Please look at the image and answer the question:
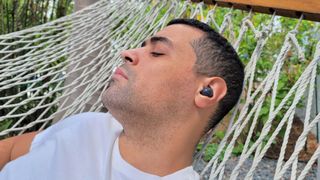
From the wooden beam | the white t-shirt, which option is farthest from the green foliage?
the white t-shirt

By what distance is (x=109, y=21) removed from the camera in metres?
1.84

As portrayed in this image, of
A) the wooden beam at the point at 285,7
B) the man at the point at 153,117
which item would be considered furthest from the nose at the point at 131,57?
the wooden beam at the point at 285,7

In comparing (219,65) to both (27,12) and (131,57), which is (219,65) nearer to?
(131,57)

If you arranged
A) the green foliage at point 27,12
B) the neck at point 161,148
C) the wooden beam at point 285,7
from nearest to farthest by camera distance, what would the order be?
1. the neck at point 161,148
2. the wooden beam at point 285,7
3. the green foliage at point 27,12

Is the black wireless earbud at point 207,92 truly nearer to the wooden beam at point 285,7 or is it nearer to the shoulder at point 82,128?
the shoulder at point 82,128

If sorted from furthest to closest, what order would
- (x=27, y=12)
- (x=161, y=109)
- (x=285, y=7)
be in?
(x=27, y=12) → (x=285, y=7) → (x=161, y=109)

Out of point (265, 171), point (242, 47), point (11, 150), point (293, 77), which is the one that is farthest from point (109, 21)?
point (293, 77)

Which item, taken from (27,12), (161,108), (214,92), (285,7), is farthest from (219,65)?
(27,12)

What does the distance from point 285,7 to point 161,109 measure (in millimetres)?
503

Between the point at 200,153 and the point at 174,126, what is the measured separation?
165 mm

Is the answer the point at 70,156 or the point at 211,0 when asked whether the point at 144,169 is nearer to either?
the point at 70,156

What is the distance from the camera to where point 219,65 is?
40.7 inches

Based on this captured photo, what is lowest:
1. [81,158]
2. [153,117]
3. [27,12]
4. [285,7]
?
[27,12]

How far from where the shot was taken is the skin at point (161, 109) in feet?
3.19
